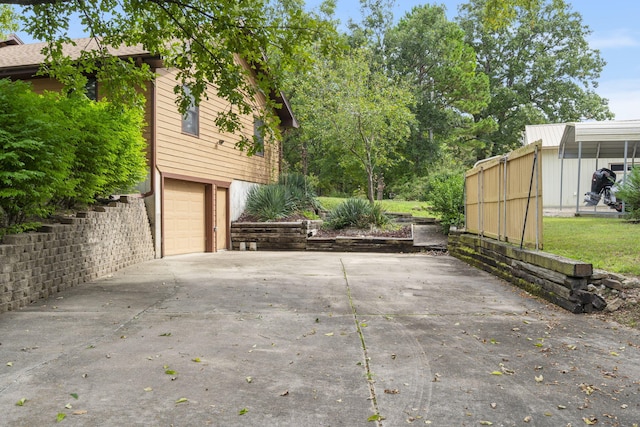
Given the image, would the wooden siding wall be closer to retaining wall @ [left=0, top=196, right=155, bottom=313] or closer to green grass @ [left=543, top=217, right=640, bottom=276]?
retaining wall @ [left=0, top=196, right=155, bottom=313]

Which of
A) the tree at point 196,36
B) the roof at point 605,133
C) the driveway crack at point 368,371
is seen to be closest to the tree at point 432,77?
the roof at point 605,133

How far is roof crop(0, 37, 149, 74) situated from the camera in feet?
36.6

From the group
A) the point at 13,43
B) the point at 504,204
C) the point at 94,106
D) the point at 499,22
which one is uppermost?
the point at 13,43

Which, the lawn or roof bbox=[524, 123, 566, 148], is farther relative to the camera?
roof bbox=[524, 123, 566, 148]

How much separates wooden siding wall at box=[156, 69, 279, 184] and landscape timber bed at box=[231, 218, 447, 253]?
1.87m

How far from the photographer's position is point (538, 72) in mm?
35219

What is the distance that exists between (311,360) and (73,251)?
516cm

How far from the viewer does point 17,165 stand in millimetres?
5676

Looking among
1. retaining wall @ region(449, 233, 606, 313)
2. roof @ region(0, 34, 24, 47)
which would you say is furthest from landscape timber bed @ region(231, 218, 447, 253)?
roof @ region(0, 34, 24, 47)

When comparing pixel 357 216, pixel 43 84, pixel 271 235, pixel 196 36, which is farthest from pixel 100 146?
pixel 357 216

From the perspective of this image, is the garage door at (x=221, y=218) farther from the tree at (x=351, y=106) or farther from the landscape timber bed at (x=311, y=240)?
the tree at (x=351, y=106)

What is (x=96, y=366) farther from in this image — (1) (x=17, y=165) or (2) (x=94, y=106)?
(2) (x=94, y=106)

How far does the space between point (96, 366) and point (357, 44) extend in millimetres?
29212

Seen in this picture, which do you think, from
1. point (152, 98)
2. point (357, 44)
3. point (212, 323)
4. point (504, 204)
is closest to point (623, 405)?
point (212, 323)
